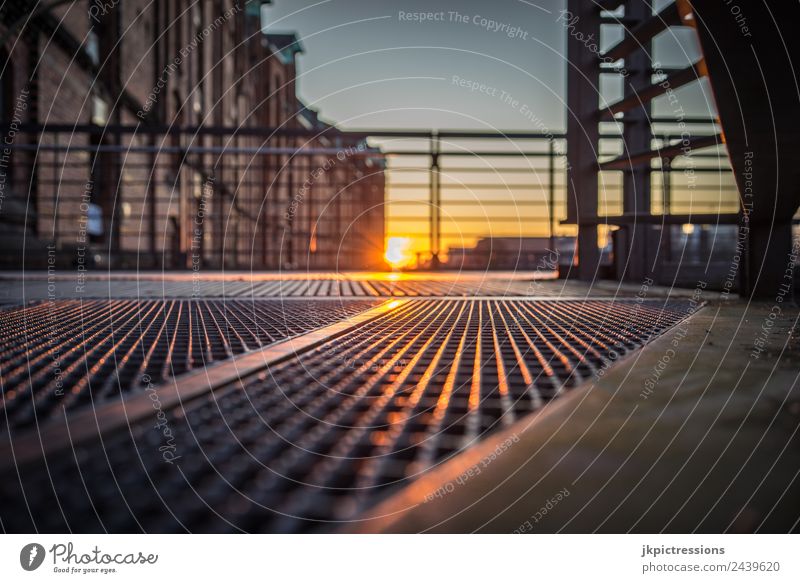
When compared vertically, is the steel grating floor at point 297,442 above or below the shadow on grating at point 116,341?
below

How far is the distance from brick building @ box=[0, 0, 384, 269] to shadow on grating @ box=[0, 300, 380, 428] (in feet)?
7.94

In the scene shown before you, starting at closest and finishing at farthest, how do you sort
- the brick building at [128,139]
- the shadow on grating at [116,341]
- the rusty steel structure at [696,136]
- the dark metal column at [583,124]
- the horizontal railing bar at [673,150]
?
the shadow on grating at [116,341] → the rusty steel structure at [696,136] → the horizontal railing bar at [673,150] → the dark metal column at [583,124] → the brick building at [128,139]

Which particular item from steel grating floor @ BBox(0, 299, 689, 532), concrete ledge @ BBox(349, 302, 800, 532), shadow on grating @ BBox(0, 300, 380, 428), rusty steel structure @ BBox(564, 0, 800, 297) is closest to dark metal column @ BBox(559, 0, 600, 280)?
rusty steel structure @ BBox(564, 0, 800, 297)

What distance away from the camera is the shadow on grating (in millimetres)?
1106

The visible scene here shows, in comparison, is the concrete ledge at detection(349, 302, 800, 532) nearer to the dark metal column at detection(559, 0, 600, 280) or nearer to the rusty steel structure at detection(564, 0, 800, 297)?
the rusty steel structure at detection(564, 0, 800, 297)

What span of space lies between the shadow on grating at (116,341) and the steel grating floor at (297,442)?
19 centimetres

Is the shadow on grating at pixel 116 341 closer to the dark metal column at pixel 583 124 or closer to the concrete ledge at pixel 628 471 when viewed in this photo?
the concrete ledge at pixel 628 471

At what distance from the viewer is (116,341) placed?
1745 millimetres

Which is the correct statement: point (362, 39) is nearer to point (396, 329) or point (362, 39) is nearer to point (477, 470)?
point (396, 329)

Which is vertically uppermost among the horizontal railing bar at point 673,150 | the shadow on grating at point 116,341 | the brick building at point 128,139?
the brick building at point 128,139

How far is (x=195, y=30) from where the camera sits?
58.2 feet

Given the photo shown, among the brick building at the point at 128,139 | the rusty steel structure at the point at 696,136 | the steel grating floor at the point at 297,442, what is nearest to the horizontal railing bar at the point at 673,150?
the rusty steel structure at the point at 696,136

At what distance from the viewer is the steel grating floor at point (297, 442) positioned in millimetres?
636

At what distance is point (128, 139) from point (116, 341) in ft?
40.3
